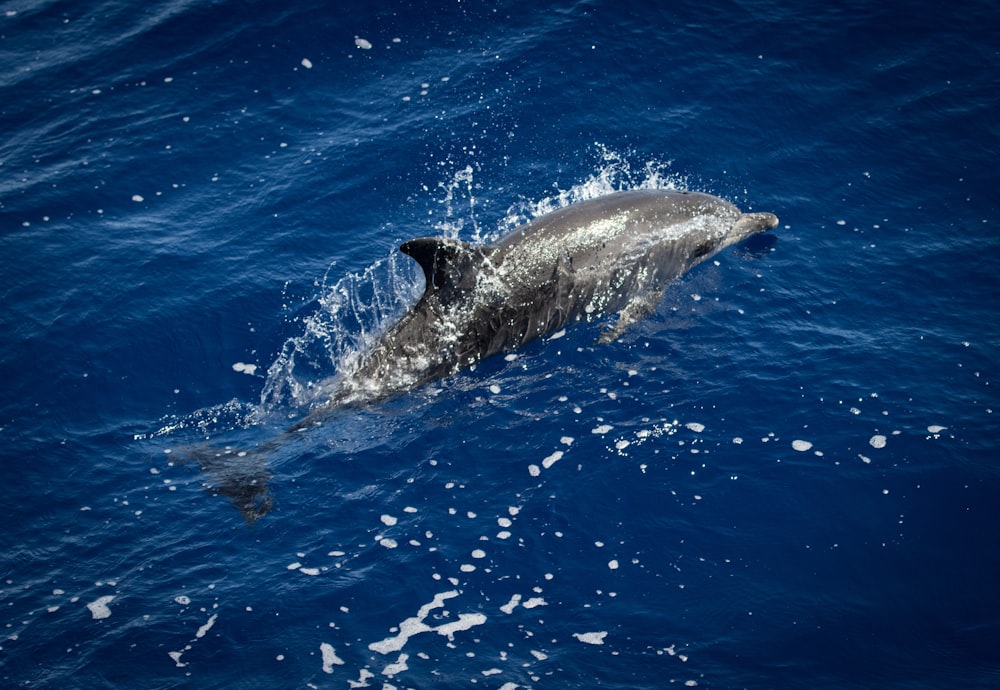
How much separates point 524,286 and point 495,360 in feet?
4.56

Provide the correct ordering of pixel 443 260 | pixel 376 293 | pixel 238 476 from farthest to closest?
pixel 376 293 < pixel 443 260 < pixel 238 476

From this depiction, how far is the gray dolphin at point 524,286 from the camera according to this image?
44.5ft

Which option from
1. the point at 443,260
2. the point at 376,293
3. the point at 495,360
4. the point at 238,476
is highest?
the point at 443,260

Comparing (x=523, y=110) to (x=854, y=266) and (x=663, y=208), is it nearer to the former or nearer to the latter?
(x=663, y=208)

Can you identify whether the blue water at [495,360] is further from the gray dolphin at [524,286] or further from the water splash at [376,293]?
the gray dolphin at [524,286]

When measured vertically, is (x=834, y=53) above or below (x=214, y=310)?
above

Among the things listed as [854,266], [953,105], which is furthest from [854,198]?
[953,105]

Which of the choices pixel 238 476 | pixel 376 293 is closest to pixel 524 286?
pixel 376 293

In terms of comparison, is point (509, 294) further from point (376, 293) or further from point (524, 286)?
point (376, 293)

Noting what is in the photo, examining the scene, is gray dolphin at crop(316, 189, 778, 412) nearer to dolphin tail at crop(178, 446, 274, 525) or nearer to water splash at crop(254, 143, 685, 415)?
water splash at crop(254, 143, 685, 415)

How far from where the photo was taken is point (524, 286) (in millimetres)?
13875

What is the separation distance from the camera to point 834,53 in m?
19.8

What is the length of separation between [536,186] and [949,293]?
8.23 m

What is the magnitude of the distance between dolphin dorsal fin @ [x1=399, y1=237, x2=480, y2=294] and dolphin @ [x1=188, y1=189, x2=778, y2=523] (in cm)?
2
